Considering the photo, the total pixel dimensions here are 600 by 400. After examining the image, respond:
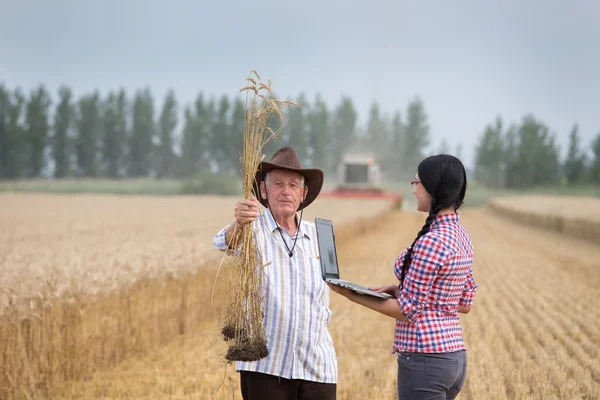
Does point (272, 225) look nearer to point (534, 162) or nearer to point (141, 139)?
point (141, 139)

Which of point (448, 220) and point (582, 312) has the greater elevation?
point (448, 220)

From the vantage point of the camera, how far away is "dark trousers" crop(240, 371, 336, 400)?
3.24 m

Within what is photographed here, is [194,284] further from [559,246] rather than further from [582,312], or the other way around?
[559,246]

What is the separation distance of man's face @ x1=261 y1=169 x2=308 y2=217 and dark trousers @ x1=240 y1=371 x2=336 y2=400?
2.82 feet

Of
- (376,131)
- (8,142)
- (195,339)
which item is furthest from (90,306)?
(376,131)

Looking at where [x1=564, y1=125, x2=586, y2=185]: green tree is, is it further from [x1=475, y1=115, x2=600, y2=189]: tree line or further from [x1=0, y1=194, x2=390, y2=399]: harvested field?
[x1=0, y1=194, x2=390, y2=399]: harvested field

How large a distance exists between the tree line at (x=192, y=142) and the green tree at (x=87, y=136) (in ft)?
0.37

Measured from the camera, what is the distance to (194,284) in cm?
812

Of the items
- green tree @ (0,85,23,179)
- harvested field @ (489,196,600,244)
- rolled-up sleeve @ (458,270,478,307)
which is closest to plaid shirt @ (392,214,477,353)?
rolled-up sleeve @ (458,270,478,307)

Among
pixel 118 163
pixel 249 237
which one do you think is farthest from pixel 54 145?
pixel 249 237

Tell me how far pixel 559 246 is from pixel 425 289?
2166cm

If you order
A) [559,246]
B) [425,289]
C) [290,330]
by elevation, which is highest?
[425,289]

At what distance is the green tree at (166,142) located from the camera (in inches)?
3248

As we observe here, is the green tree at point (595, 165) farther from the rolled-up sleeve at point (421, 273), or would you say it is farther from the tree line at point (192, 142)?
the rolled-up sleeve at point (421, 273)
